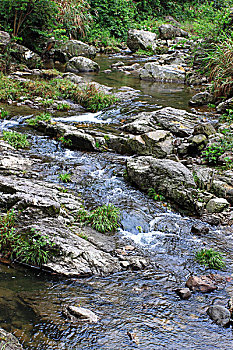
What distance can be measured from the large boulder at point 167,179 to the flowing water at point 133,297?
0.27 m

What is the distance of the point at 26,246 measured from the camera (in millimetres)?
4289

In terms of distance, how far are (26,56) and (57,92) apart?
5.38 metres

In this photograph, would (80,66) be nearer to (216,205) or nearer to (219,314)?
(216,205)

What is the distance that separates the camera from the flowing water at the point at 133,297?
3.13 meters

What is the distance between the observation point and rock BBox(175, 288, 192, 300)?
381 cm

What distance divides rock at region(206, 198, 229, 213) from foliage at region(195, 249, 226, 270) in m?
1.30

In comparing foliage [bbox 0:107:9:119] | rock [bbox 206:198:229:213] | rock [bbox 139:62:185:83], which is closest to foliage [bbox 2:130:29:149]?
foliage [bbox 0:107:9:119]

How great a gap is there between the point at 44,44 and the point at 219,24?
959 cm

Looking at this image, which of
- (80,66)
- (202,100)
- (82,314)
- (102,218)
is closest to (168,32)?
(80,66)

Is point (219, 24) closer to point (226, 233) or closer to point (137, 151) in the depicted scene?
point (137, 151)

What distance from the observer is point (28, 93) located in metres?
12.1

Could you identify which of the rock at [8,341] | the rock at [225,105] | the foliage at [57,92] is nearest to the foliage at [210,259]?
the rock at [8,341]

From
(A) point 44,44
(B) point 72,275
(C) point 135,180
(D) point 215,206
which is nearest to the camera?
(B) point 72,275

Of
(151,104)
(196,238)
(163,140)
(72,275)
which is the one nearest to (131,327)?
(72,275)
